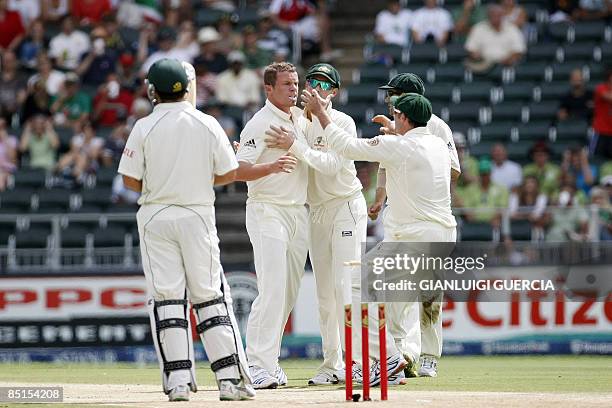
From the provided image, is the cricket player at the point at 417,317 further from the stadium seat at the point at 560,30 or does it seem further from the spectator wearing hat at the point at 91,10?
the spectator wearing hat at the point at 91,10

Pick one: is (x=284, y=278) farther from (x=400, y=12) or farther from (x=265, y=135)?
(x=400, y=12)

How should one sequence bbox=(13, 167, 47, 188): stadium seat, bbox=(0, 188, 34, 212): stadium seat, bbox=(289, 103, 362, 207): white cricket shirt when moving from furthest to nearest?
bbox=(13, 167, 47, 188): stadium seat < bbox=(0, 188, 34, 212): stadium seat < bbox=(289, 103, 362, 207): white cricket shirt

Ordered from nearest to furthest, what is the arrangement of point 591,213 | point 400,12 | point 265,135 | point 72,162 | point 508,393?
point 508,393
point 265,135
point 591,213
point 72,162
point 400,12

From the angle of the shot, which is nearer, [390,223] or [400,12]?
[390,223]

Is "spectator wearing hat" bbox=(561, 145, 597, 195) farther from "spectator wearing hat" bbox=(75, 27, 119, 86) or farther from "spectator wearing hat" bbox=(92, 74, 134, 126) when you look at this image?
"spectator wearing hat" bbox=(75, 27, 119, 86)

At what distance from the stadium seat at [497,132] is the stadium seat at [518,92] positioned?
0.78 m

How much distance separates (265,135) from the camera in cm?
1141

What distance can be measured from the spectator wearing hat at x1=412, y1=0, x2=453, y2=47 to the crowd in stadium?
2 cm

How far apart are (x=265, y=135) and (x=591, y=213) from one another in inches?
267

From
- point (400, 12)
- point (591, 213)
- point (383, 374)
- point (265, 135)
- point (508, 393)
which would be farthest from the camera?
point (400, 12)

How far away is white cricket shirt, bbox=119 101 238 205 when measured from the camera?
32.2 ft

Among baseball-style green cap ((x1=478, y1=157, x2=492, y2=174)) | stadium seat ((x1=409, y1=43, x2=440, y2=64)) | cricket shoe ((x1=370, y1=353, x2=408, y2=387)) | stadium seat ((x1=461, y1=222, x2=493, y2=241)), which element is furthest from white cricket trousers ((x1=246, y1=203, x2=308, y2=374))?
stadium seat ((x1=409, y1=43, x2=440, y2=64))

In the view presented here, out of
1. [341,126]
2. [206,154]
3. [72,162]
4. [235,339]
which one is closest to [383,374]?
[235,339]

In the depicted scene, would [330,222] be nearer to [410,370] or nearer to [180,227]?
[410,370]
